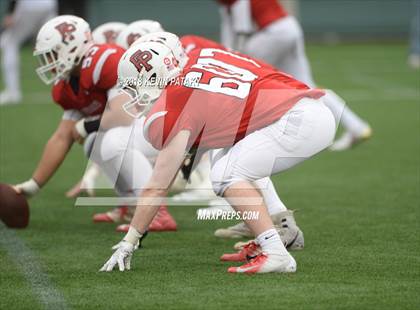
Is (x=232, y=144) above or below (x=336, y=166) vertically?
above

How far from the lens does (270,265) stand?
14.1ft

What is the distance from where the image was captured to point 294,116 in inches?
179

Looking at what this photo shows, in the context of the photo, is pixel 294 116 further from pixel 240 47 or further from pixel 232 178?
pixel 240 47

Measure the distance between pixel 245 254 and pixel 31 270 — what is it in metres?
1.02

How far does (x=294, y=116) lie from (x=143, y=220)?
2.84ft

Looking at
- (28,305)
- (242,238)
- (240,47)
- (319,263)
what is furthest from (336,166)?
(28,305)

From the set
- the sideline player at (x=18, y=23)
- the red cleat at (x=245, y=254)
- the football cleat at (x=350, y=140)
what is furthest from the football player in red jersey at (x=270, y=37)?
the sideline player at (x=18, y=23)

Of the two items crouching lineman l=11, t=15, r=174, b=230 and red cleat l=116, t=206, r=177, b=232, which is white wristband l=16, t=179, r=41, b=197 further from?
red cleat l=116, t=206, r=177, b=232

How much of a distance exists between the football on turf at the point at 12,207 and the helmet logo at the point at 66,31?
903 mm

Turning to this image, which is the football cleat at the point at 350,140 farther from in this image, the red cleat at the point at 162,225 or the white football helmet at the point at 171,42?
the white football helmet at the point at 171,42

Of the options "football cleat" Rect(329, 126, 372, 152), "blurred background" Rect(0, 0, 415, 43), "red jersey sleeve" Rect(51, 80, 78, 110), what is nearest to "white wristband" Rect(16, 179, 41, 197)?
"red jersey sleeve" Rect(51, 80, 78, 110)

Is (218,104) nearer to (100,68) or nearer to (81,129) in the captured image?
(100,68)

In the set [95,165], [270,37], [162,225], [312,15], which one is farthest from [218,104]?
[312,15]

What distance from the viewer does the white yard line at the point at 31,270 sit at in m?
3.95
